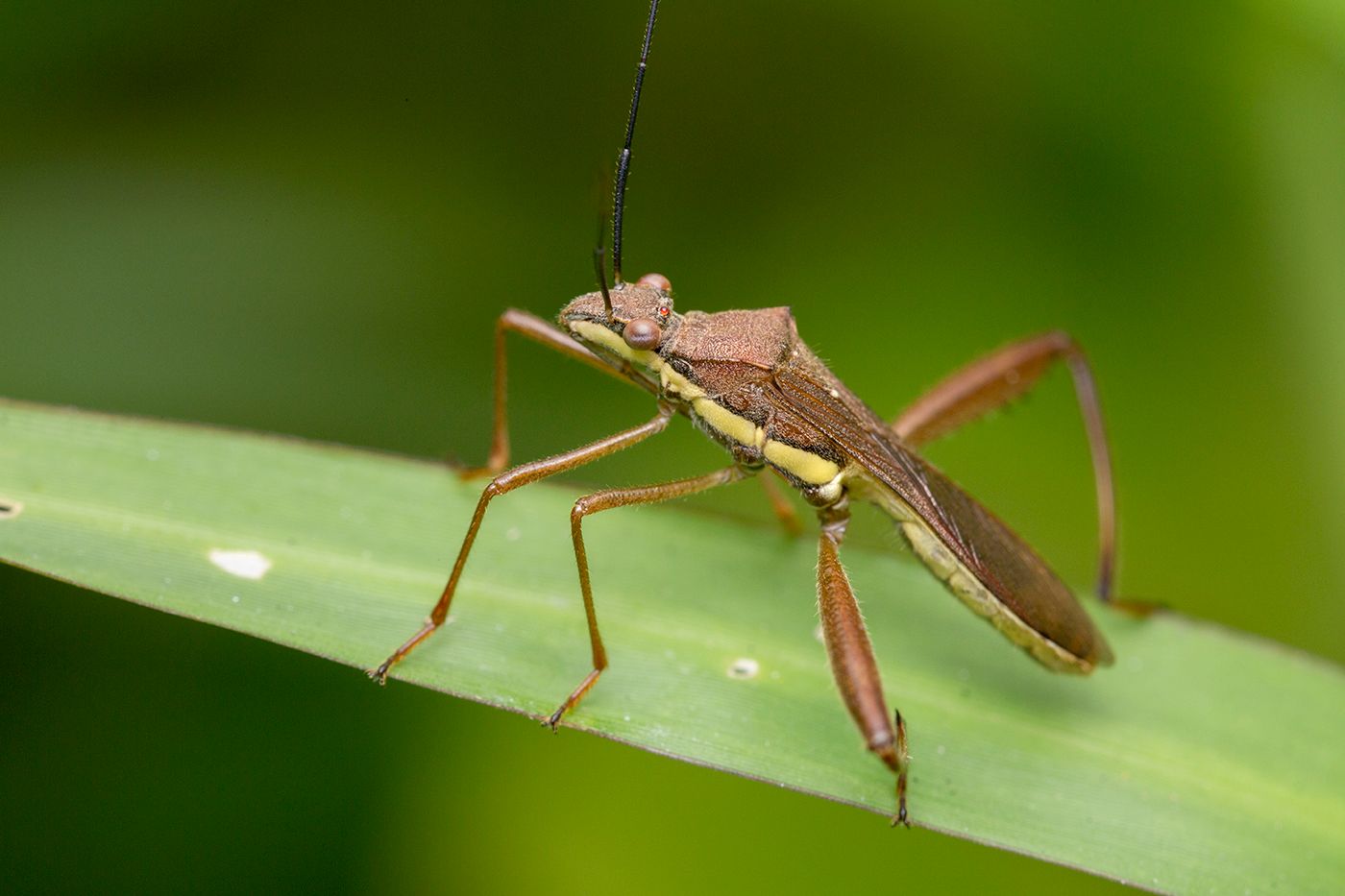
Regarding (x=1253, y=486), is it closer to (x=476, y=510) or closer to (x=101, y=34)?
(x=476, y=510)

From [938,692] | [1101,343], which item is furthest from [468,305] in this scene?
[1101,343]

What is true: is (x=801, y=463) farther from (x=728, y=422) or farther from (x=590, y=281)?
(x=590, y=281)

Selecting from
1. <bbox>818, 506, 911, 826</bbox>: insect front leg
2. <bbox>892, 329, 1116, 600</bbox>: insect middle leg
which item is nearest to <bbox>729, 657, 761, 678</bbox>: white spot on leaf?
<bbox>818, 506, 911, 826</bbox>: insect front leg

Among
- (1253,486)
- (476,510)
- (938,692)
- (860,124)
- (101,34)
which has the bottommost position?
(938,692)

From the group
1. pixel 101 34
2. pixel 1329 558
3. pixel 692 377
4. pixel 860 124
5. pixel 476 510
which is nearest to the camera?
pixel 476 510

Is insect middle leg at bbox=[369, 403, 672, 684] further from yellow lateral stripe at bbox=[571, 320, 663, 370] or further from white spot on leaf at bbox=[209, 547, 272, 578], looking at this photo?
white spot on leaf at bbox=[209, 547, 272, 578]

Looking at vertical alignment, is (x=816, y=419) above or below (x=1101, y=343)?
below

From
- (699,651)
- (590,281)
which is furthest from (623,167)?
(699,651)
